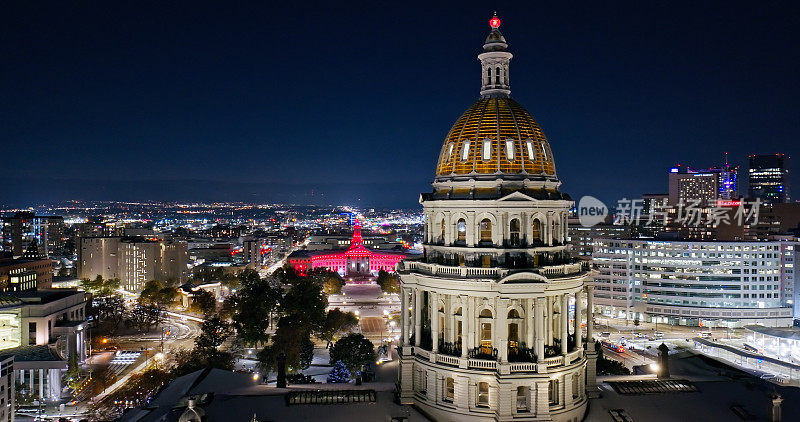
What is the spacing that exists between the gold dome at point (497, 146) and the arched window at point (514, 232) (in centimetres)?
327

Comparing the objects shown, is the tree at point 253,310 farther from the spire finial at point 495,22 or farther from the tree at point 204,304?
the spire finial at point 495,22

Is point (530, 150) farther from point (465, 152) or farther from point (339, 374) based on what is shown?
point (339, 374)

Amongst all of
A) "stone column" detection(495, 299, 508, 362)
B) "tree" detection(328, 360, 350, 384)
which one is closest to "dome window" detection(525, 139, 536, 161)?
"stone column" detection(495, 299, 508, 362)

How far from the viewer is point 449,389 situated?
153 feet

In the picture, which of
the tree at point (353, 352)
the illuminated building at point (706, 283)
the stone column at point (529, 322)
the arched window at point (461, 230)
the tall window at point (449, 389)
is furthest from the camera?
the illuminated building at point (706, 283)

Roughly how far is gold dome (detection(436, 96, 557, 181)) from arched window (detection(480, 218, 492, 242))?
3378mm

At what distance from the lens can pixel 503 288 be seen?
147ft

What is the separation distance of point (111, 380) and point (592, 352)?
62731 millimetres

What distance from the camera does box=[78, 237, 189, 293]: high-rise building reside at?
178375 millimetres

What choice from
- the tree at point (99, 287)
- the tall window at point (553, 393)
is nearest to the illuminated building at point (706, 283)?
the tall window at point (553, 393)

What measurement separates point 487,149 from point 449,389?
17.9 m

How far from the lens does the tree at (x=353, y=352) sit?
3083 inches

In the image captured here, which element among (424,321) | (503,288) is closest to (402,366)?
(424,321)

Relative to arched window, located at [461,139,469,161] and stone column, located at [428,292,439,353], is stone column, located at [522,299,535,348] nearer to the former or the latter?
stone column, located at [428,292,439,353]
